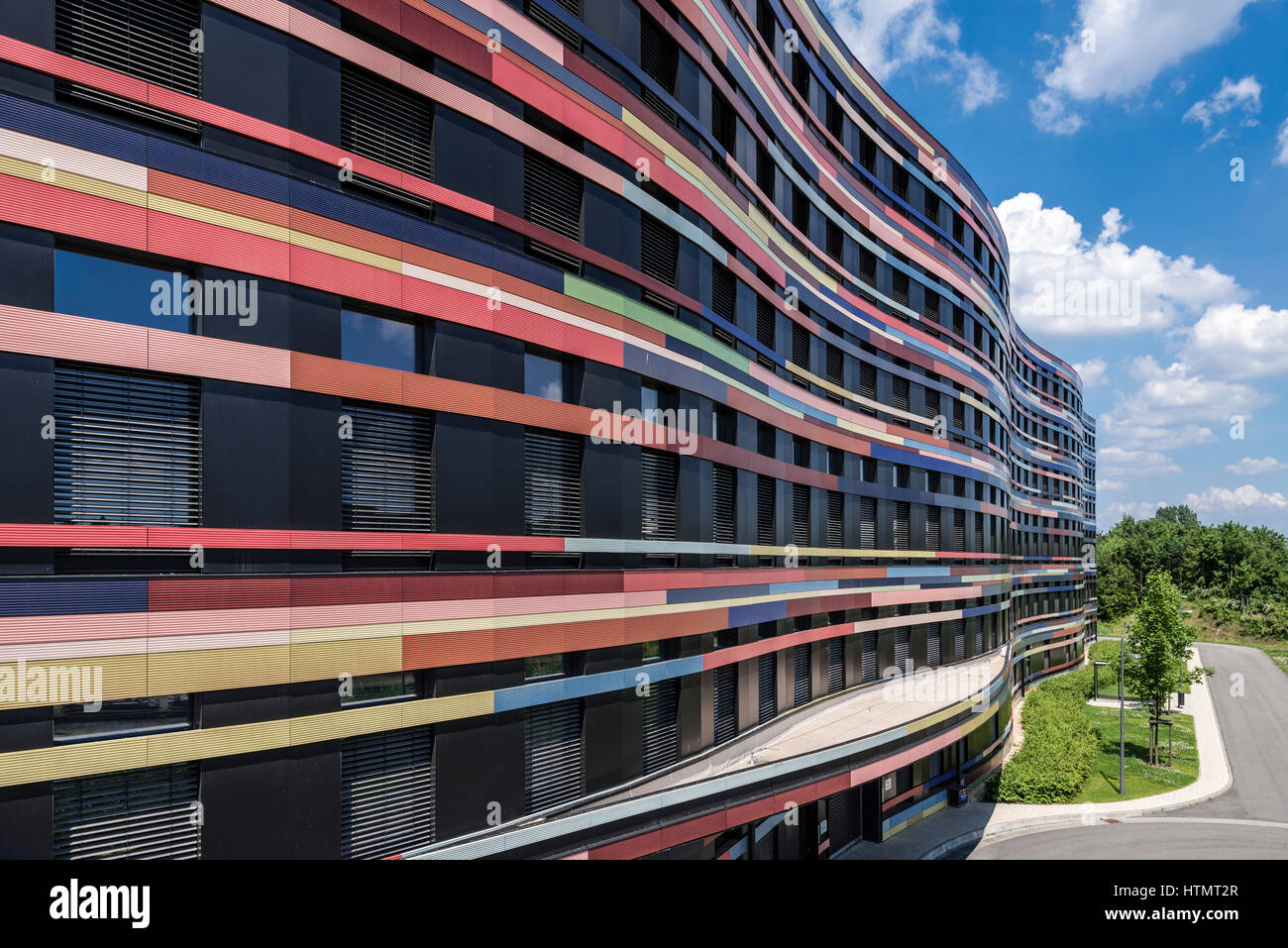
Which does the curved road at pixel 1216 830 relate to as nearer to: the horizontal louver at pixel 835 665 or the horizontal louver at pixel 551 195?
the horizontal louver at pixel 835 665

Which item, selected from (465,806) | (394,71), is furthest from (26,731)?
(394,71)

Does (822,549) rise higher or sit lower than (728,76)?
lower

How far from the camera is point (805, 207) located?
29906mm

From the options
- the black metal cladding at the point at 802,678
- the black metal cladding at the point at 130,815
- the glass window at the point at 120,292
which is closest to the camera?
the black metal cladding at the point at 130,815

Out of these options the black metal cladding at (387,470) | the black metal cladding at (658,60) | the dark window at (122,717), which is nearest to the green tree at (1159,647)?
the black metal cladding at (658,60)

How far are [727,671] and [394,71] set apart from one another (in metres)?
17.0

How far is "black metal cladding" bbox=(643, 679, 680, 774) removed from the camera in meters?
18.4

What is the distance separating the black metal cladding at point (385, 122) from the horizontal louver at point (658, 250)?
631 centimetres

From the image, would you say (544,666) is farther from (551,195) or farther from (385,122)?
(385,122)

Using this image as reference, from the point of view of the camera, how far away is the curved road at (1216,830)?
105 feet

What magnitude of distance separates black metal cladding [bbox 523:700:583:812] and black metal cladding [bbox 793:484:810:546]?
13.3 m

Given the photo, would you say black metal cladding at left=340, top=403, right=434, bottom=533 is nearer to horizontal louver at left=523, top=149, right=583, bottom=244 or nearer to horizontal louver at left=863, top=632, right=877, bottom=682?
horizontal louver at left=523, top=149, right=583, bottom=244
